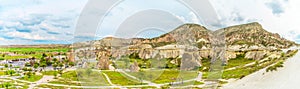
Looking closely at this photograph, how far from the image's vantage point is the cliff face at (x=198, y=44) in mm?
104688

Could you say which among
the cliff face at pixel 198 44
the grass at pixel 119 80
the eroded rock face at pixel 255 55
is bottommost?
the grass at pixel 119 80

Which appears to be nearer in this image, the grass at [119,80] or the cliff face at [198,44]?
the grass at [119,80]

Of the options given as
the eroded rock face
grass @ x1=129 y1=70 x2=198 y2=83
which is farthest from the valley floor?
the eroded rock face

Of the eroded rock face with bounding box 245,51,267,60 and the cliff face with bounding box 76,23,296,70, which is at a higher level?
the cliff face with bounding box 76,23,296,70

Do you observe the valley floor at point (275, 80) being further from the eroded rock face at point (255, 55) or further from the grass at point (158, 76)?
the eroded rock face at point (255, 55)

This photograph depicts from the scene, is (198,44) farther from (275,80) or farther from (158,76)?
(275,80)

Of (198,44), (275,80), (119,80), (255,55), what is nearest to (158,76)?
(119,80)

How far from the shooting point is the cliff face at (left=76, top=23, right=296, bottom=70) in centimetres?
10469

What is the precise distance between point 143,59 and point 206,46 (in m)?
26.9

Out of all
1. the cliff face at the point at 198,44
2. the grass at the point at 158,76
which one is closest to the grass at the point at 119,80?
the grass at the point at 158,76

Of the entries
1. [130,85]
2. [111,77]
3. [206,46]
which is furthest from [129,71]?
[206,46]

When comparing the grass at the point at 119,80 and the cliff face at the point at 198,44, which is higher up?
the cliff face at the point at 198,44

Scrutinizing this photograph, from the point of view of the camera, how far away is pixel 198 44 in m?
132

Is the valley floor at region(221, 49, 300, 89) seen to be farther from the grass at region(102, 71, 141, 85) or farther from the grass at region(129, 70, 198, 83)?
the grass at region(102, 71, 141, 85)
